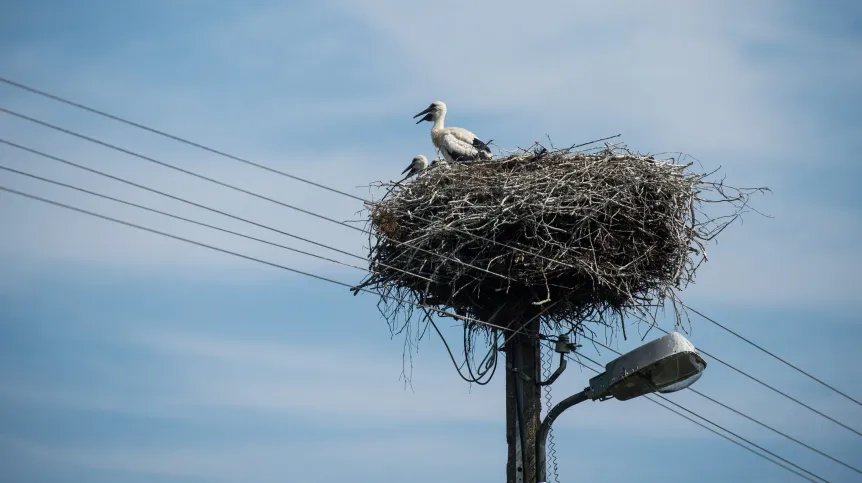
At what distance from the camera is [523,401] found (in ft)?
24.9

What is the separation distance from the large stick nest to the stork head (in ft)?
11.6

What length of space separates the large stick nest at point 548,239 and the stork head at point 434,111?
3544 mm

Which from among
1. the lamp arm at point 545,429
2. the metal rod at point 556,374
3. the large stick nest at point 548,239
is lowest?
the lamp arm at point 545,429

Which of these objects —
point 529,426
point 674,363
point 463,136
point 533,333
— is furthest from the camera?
point 463,136

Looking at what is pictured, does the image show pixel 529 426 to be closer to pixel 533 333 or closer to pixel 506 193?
pixel 533 333

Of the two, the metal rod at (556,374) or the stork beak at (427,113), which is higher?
the stork beak at (427,113)

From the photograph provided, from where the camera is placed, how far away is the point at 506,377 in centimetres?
781

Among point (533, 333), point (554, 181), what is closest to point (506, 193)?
point (554, 181)

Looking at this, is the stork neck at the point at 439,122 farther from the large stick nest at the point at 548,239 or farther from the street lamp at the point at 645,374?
the street lamp at the point at 645,374

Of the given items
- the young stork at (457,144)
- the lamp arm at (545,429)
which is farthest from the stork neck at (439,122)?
the lamp arm at (545,429)

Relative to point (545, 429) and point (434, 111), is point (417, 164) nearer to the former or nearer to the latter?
point (434, 111)

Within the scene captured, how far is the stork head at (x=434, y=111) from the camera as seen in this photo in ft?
41.2

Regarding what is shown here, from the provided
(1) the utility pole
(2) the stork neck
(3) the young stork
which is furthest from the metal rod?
(2) the stork neck

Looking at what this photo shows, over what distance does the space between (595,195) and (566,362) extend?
138 cm
